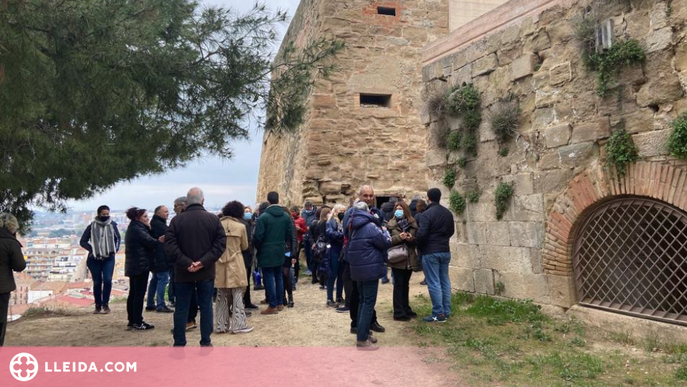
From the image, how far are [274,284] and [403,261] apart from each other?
6.26ft

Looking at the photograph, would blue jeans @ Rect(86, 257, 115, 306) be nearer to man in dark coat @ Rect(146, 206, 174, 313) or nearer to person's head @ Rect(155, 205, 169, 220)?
man in dark coat @ Rect(146, 206, 174, 313)

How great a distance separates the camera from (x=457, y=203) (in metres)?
7.35

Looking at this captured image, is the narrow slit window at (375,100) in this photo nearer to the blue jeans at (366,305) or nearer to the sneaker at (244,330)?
the sneaker at (244,330)

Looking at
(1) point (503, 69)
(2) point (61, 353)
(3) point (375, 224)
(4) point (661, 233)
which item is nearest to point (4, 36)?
(2) point (61, 353)

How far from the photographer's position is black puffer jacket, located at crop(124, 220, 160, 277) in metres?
6.09

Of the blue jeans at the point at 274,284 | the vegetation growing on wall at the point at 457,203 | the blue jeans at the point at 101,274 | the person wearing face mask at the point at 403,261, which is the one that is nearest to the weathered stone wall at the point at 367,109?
the vegetation growing on wall at the point at 457,203

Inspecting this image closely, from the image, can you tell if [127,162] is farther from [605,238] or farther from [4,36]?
[605,238]

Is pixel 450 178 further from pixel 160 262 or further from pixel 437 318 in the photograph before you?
pixel 160 262

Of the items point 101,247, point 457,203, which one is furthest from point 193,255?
point 457,203

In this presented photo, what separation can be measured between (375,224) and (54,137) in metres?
4.29

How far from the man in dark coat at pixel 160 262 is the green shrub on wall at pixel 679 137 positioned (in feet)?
20.0

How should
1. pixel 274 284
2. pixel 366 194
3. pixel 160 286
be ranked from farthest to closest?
pixel 160 286 < pixel 274 284 < pixel 366 194

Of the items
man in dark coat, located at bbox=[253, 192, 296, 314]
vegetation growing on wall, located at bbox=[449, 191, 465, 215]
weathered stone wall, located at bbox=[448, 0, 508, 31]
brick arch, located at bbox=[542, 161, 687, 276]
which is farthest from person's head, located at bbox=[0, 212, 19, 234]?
weathered stone wall, located at bbox=[448, 0, 508, 31]

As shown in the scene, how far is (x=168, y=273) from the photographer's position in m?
7.38
